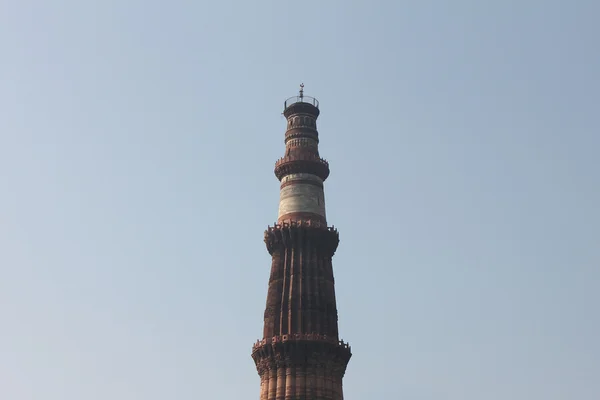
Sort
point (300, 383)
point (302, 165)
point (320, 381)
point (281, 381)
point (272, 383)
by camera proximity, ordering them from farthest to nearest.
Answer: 1. point (302, 165)
2. point (272, 383)
3. point (281, 381)
4. point (320, 381)
5. point (300, 383)

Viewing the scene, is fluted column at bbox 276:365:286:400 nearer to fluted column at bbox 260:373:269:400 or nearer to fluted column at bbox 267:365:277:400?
fluted column at bbox 267:365:277:400

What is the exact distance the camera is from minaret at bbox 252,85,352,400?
61.5 metres


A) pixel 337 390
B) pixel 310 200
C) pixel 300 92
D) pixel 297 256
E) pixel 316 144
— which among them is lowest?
pixel 337 390

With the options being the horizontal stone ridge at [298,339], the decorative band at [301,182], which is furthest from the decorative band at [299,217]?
the horizontal stone ridge at [298,339]

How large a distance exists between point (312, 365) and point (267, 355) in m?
4.08

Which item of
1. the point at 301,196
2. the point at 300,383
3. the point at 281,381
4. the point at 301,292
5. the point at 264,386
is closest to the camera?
the point at 300,383

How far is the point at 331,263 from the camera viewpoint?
69.6 metres

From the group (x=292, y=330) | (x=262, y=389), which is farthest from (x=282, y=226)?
(x=262, y=389)

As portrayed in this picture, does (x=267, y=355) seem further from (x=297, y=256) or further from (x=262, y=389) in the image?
(x=297, y=256)

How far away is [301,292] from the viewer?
214 ft

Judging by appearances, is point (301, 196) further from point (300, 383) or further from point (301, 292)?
point (300, 383)

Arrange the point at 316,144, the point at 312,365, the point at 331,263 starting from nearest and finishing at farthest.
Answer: the point at 312,365, the point at 331,263, the point at 316,144

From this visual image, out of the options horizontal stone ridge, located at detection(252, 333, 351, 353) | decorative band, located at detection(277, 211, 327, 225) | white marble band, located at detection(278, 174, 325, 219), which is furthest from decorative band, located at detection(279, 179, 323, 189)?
horizontal stone ridge, located at detection(252, 333, 351, 353)

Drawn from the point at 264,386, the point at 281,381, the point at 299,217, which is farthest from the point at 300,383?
the point at 299,217
